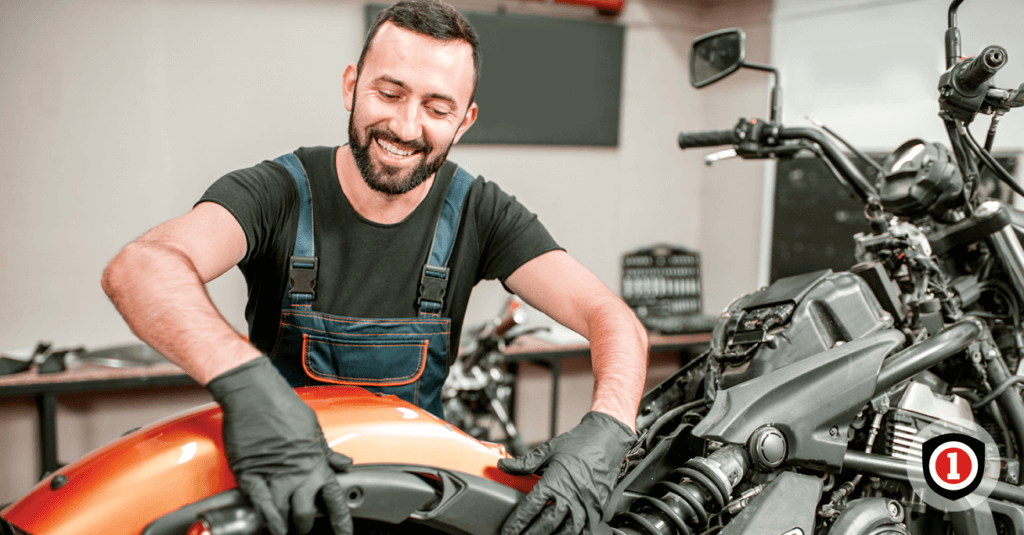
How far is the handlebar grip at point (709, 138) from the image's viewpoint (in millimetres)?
1794

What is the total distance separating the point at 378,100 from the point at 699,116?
390cm

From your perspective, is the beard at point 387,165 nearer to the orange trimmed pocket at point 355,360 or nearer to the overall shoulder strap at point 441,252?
the overall shoulder strap at point 441,252

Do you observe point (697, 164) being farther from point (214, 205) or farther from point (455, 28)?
point (214, 205)

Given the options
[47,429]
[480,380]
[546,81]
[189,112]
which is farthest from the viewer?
[546,81]

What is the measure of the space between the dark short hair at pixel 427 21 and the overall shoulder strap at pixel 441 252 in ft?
0.99

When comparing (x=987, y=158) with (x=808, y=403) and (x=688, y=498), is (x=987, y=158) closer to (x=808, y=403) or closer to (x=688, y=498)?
→ (x=808, y=403)

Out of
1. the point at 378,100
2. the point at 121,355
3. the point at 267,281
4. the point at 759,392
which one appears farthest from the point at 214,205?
the point at 121,355

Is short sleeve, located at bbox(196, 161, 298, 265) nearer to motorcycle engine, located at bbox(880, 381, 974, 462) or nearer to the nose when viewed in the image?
the nose

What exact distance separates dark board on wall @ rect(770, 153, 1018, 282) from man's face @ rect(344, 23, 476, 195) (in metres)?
3.07

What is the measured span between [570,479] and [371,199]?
875 mm

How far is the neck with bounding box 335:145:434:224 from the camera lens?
1607 mm

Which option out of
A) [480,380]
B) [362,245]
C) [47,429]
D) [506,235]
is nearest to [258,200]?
[362,245]

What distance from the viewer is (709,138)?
1823 millimetres

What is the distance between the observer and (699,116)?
16.1 feet
